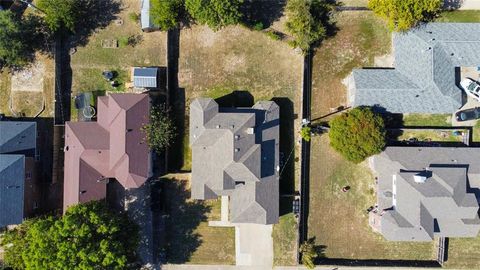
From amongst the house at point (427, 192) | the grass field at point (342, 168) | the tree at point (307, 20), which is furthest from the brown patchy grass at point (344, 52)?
the house at point (427, 192)

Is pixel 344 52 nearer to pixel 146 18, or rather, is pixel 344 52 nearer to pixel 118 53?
A: pixel 146 18

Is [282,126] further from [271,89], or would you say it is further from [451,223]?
[451,223]

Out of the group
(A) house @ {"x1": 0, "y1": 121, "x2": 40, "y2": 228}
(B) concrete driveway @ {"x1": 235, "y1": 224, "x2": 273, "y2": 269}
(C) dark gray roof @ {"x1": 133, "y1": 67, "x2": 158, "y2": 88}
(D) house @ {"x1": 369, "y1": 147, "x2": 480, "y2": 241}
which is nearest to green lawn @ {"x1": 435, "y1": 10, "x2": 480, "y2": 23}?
(D) house @ {"x1": 369, "y1": 147, "x2": 480, "y2": 241}

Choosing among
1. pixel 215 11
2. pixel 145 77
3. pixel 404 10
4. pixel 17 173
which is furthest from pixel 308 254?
pixel 17 173

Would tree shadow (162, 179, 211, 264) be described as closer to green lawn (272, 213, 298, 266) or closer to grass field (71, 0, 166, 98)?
green lawn (272, 213, 298, 266)

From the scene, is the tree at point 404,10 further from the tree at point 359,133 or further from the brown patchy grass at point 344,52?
the tree at point 359,133

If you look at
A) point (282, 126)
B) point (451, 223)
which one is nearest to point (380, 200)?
point (451, 223)
